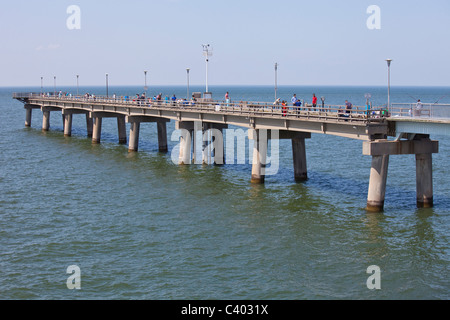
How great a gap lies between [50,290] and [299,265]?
9.74m

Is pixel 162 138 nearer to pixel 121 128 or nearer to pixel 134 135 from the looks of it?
pixel 134 135

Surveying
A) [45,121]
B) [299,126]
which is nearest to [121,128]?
[45,121]

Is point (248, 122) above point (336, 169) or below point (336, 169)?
above

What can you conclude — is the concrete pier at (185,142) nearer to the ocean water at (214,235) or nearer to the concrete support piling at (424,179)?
the ocean water at (214,235)

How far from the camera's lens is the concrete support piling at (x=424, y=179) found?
3162cm

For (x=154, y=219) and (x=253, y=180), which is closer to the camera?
(x=154, y=219)

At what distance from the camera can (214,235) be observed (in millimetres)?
27938

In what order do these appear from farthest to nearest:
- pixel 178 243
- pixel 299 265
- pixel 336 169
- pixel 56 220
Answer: pixel 336 169 < pixel 56 220 < pixel 178 243 < pixel 299 265

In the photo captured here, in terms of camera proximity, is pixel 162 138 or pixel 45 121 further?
pixel 45 121

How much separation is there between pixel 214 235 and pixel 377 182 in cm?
934

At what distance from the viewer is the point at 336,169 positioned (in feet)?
160

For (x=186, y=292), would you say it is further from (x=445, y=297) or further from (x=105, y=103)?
(x=105, y=103)

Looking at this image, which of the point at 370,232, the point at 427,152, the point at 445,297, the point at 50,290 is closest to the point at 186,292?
the point at 50,290

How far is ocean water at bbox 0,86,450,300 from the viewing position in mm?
21625
